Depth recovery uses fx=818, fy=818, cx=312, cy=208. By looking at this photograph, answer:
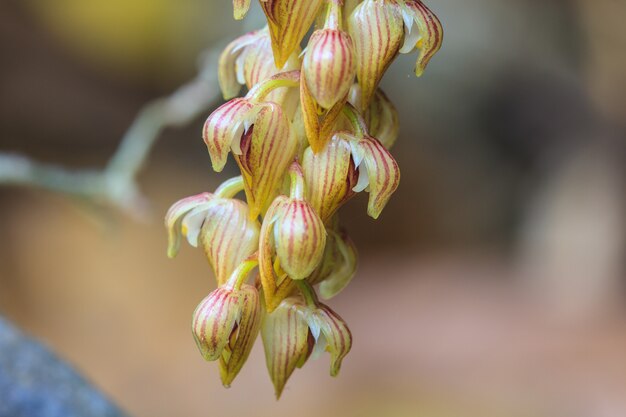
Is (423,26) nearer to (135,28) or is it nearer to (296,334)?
(296,334)

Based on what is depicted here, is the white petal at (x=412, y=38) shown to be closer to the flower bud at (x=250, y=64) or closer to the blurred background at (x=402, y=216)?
the flower bud at (x=250, y=64)

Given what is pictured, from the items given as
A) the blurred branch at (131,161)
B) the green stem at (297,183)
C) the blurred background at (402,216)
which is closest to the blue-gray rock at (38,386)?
the green stem at (297,183)

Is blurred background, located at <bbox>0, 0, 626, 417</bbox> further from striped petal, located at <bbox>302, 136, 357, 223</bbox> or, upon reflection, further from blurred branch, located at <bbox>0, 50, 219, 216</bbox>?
striped petal, located at <bbox>302, 136, 357, 223</bbox>

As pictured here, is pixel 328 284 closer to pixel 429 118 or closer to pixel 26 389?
pixel 26 389

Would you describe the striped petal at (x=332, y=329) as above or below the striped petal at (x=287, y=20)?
below

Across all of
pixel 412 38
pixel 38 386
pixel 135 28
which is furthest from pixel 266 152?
pixel 135 28

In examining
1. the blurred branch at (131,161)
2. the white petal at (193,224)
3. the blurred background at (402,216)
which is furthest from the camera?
the blurred background at (402,216)
